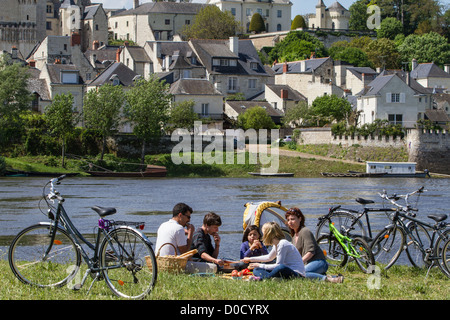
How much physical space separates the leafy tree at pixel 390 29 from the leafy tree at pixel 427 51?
40.4 ft


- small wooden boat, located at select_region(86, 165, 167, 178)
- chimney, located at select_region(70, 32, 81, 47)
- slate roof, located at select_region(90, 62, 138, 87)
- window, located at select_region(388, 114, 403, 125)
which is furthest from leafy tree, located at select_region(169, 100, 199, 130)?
chimney, located at select_region(70, 32, 81, 47)

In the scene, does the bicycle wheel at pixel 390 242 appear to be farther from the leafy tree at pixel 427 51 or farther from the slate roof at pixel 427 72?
the leafy tree at pixel 427 51

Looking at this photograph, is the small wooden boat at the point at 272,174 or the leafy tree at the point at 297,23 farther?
the leafy tree at the point at 297,23

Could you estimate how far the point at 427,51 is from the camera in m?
104

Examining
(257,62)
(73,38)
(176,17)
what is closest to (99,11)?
(176,17)

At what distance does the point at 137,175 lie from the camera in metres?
55.1

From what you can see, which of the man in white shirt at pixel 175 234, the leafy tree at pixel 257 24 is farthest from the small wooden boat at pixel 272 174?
the leafy tree at pixel 257 24

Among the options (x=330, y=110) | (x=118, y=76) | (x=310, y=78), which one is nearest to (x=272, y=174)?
(x=118, y=76)

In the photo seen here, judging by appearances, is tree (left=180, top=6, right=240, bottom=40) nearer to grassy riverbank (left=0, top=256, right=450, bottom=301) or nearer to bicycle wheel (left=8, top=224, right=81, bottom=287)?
grassy riverbank (left=0, top=256, right=450, bottom=301)

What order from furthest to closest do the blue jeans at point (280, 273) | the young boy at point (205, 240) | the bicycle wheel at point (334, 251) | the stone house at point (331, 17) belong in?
1. the stone house at point (331, 17)
2. the bicycle wheel at point (334, 251)
3. the young boy at point (205, 240)
4. the blue jeans at point (280, 273)

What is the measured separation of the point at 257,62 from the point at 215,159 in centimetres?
2982

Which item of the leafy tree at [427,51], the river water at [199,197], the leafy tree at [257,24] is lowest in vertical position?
the river water at [199,197]

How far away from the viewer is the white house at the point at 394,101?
67.4 metres

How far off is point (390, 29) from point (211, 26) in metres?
29.9
